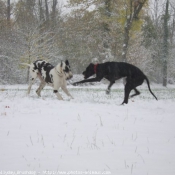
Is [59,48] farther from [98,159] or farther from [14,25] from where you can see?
[98,159]

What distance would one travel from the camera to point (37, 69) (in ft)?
35.6

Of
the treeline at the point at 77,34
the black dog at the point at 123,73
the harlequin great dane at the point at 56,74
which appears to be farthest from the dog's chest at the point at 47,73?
the treeline at the point at 77,34

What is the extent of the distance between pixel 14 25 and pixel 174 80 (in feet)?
86.4

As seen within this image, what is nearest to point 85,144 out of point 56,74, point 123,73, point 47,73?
point 123,73

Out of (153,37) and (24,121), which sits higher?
(153,37)

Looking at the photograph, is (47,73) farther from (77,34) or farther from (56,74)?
(77,34)

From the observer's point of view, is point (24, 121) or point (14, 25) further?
point (14, 25)

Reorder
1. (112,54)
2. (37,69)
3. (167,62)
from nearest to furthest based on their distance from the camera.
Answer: (37,69) < (112,54) < (167,62)

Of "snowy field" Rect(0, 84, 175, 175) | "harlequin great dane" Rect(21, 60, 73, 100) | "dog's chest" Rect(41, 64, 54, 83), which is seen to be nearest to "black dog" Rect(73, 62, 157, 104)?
"harlequin great dane" Rect(21, 60, 73, 100)

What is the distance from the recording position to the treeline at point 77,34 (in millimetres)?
20156

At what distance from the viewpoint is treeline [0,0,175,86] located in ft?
66.1

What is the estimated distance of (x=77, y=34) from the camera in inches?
966

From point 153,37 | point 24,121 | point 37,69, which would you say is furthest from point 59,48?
point 24,121

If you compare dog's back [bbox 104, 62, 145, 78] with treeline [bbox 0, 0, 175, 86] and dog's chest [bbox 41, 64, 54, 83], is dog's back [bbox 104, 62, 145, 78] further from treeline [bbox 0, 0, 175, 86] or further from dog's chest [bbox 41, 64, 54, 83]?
treeline [bbox 0, 0, 175, 86]
